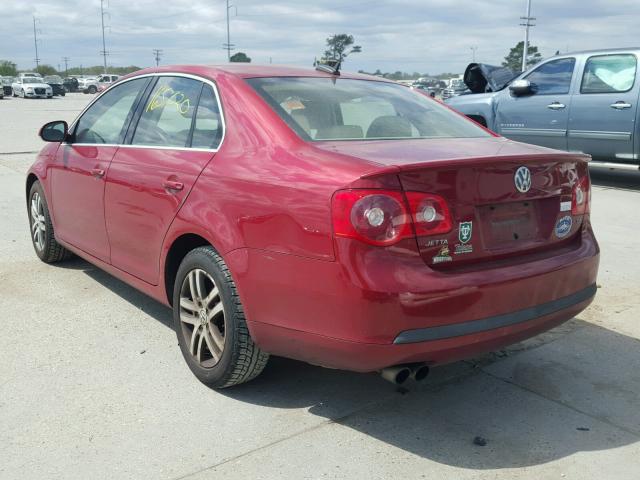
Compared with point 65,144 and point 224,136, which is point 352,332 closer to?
point 224,136

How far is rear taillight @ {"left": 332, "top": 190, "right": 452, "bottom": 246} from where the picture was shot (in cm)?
274

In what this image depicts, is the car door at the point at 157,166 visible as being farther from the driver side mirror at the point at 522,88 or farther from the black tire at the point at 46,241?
the driver side mirror at the point at 522,88

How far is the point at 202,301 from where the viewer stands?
3549 mm

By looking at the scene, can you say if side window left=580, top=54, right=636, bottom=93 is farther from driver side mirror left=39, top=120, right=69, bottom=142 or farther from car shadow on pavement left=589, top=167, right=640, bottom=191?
driver side mirror left=39, top=120, right=69, bottom=142

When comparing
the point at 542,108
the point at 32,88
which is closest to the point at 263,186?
the point at 542,108

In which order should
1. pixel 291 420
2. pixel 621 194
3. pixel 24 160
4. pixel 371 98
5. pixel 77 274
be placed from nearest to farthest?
pixel 291 420 → pixel 371 98 → pixel 77 274 → pixel 621 194 → pixel 24 160

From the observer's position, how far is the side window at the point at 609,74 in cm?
970

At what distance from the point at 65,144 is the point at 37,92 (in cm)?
5157

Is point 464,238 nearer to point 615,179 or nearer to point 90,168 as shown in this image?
point 90,168

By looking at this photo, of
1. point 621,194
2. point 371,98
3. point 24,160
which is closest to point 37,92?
point 24,160

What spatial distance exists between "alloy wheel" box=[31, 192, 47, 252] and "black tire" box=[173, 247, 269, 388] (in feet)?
8.28

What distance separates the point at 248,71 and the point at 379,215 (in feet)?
5.08

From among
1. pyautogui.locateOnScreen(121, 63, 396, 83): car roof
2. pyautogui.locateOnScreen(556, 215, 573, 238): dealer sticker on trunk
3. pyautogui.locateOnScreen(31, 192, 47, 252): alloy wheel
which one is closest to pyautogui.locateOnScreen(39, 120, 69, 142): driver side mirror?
pyautogui.locateOnScreen(31, 192, 47, 252): alloy wheel

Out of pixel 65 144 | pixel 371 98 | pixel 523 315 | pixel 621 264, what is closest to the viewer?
pixel 523 315
